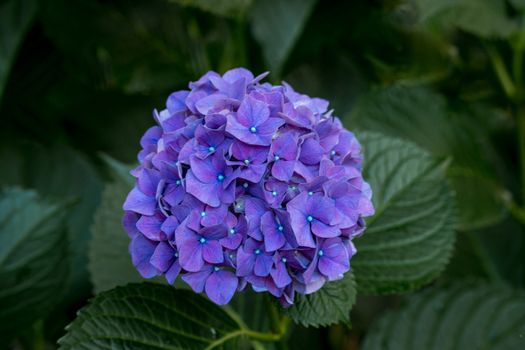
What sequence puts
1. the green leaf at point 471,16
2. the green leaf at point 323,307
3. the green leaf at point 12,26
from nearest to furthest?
the green leaf at point 323,307 < the green leaf at point 471,16 < the green leaf at point 12,26

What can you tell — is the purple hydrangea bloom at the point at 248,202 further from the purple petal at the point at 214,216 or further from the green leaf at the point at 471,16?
the green leaf at the point at 471,16

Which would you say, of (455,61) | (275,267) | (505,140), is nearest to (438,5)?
(455,61)

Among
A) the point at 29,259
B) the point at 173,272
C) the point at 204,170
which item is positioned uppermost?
the point at 204,170

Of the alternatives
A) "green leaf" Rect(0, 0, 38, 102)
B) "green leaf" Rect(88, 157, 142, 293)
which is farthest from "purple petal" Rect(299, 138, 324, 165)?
"green leaf" Rect(0, 0, 38, 102)

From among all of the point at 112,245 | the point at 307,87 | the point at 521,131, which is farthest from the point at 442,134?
the point at 112,245

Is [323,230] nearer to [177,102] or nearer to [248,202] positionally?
[248,202]

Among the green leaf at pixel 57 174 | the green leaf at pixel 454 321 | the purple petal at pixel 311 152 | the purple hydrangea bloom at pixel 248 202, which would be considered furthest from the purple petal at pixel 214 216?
the green leaf at pixel 57 174
